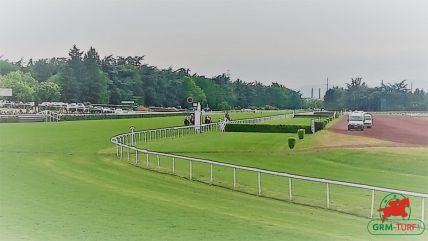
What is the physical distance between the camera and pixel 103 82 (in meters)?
59.4

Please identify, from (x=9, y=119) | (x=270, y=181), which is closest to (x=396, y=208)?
(x=270, y=181)

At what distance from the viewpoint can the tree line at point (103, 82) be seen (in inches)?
2279

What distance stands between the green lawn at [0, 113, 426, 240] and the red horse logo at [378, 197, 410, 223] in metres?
0.43

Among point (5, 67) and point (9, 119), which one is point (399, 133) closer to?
point (9, 119)

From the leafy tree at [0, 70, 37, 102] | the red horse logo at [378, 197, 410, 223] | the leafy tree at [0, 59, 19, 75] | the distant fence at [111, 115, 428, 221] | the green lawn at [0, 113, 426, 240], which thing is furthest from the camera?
the leafy tree at [0, 59, 19, 75]

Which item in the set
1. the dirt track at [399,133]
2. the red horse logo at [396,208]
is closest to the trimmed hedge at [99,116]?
the dirt track at [399,133]

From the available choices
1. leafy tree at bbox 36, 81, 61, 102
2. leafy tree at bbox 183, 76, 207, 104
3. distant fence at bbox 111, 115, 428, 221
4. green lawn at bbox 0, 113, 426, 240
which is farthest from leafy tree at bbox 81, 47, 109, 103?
green lawn at bbox 0, 113, 426, 240

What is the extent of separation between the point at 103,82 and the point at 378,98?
28311 mm

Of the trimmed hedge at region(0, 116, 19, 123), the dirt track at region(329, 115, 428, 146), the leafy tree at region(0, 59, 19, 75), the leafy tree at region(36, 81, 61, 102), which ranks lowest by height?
the dirt track at region(329, 115, 428, 146)

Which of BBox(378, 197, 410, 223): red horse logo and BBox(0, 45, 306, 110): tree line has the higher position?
BBox(0, 45, 306, 110): tree line

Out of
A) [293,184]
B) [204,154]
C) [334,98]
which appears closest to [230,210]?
[293,184]

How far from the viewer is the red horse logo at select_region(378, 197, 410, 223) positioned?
1010 centimetres

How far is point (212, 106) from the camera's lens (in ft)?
258

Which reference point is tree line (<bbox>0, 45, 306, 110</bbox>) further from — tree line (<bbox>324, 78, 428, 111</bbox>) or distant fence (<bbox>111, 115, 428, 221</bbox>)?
distant fence (<bbox>111, 115, 428, 221</bbox>)
